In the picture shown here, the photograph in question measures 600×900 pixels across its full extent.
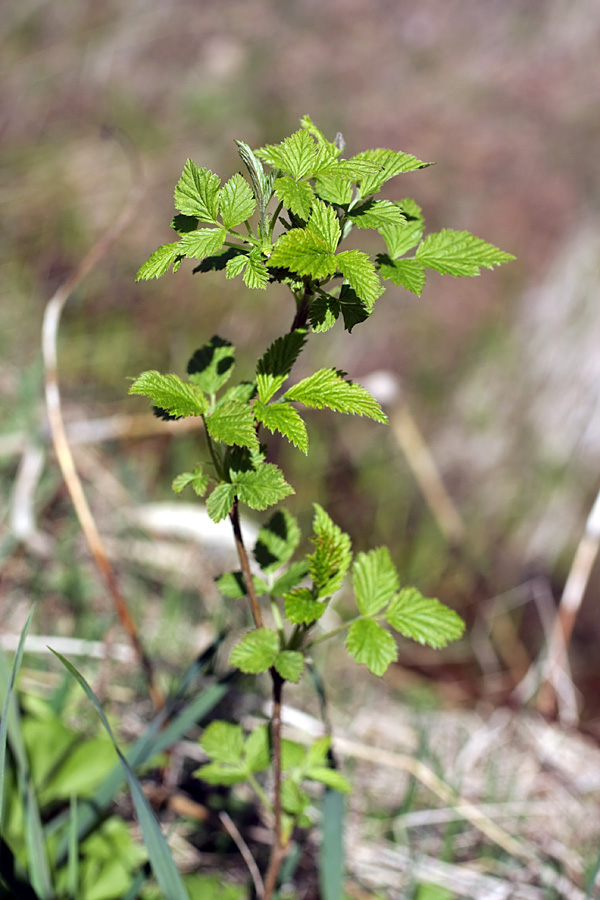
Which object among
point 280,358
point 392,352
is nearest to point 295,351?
point 280,358

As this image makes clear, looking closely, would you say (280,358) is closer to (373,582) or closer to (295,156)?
(295,156)

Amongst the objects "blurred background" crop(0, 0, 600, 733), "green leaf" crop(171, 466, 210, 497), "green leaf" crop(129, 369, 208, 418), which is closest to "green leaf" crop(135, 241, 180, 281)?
"green leaf" crop(129, 369, 208, 418)

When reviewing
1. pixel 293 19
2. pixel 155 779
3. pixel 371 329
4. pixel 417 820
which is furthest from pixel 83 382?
pixel 293 19

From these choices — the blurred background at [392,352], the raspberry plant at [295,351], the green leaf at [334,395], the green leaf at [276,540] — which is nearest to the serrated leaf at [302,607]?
the raspberry plant at [295,351]

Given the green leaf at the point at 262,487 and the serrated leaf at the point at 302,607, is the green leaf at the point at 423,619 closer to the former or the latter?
the serrated leaf at the point at 302,607

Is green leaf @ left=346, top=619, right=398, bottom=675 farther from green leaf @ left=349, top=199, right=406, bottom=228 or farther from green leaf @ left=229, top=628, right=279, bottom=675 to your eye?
green leaf @ left=349, top=199, right=406, bottom=228
